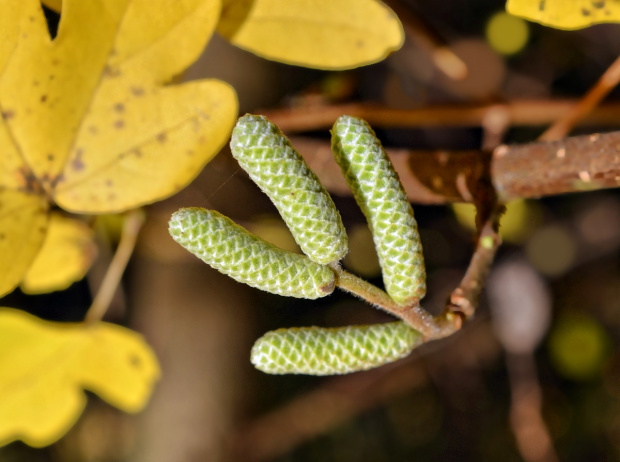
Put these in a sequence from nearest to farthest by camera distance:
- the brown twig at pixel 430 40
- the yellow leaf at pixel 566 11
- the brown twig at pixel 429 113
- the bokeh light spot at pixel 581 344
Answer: the yellow leaf at pixel 566 11
the brown twig at pixel 429 113
the brown twig at pixel 430 40
the bokeh light spot at pixel 581 344

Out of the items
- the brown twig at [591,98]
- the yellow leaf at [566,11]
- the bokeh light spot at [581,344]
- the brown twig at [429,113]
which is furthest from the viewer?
the bokeh light spot at [581,344]

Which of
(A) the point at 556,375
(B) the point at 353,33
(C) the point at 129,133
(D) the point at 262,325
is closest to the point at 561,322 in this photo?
(A) the point at 556,375

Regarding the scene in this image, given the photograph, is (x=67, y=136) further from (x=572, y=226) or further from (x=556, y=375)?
(x=556, y=375)

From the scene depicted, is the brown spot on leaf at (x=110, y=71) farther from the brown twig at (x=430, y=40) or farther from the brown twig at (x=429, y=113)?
the brown twig at (x=430, y=40)

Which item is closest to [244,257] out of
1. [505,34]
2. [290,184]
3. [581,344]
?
[290,184]

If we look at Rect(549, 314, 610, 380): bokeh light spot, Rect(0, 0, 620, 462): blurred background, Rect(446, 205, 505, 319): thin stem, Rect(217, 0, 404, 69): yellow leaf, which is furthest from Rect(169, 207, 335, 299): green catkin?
Rect(549, 314, 610, 380): bokeh light spot

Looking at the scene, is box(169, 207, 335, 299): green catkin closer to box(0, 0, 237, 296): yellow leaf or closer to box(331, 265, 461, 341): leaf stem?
box(331, 265, 461, 341): leaf stem

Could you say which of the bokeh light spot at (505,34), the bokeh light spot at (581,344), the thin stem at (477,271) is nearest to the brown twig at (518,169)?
the thin stem at (477,271)
